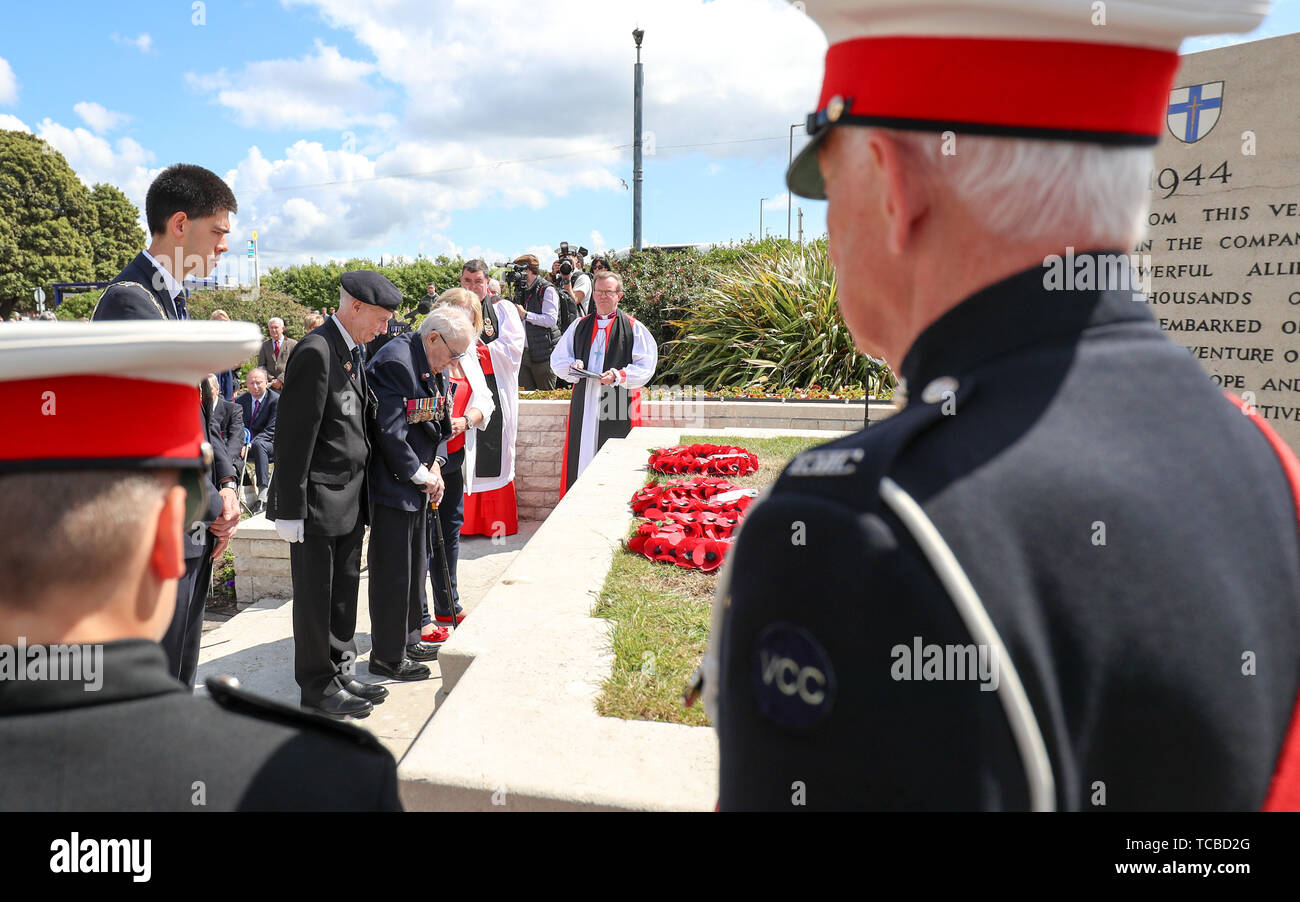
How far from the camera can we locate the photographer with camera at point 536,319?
39.2 feet

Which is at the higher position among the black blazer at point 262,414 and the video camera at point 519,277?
the video camera at point 519,277

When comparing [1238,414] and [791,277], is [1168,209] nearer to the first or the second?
[1238,414]

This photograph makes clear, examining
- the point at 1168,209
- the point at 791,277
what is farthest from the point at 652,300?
the point at 1168,209

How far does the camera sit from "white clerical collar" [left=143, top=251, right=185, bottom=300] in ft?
12.1

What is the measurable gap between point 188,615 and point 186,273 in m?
1.52

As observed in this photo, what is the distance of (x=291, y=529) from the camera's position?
15.3 ft

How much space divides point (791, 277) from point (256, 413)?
8357 millimetres

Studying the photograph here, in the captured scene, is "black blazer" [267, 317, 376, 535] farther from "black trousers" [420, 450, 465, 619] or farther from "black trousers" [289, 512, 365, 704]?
"black trousers" [420, 450, 465, 619]

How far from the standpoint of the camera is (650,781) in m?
2.53

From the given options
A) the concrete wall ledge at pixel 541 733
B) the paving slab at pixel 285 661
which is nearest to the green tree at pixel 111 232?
the paving slab at pixel 285 661

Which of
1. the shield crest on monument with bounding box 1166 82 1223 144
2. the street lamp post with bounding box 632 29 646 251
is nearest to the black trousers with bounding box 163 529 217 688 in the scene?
the shield crest on monument with bounding box 1166 82 1223 144

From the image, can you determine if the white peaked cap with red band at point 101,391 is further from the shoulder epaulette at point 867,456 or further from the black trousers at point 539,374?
the black trousers at point 539,374

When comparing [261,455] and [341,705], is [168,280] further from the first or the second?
[261,455]

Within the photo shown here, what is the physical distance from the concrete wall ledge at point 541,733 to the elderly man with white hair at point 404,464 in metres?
1.18
